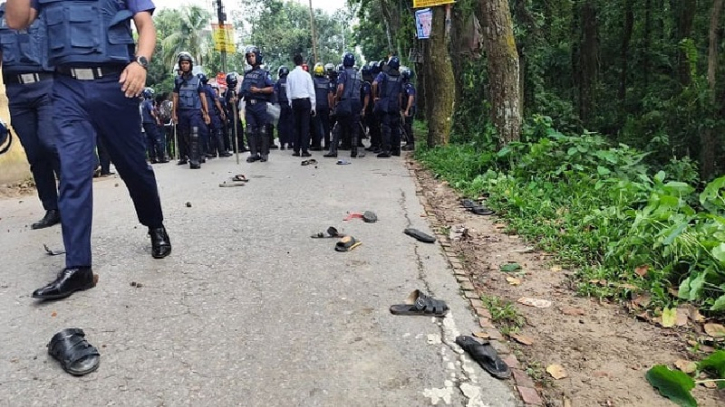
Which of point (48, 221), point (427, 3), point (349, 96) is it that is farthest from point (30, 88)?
point (349, 96)

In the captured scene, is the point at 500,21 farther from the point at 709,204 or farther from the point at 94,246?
the point at 94,246

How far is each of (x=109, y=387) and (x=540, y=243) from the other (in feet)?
11.0

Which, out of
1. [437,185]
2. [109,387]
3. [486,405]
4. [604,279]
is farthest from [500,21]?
[109,387]

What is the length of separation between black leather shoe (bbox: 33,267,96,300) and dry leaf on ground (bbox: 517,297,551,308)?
105 inches

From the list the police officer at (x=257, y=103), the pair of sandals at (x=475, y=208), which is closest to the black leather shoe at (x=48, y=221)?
the pair of sandals at (x=475, y=208)

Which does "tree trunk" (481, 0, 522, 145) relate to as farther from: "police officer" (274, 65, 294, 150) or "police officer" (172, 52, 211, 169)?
"police officer" (274, 65, 294, 150)

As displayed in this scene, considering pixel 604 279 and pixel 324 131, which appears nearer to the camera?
pixel 604 279

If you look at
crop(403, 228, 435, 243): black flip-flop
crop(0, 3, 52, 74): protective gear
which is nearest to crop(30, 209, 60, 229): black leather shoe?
crop(0, 3, 52, 74): protective gear

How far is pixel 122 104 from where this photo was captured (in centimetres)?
343

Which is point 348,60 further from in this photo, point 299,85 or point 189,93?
point 189,93

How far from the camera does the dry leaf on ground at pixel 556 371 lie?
2.55 meters

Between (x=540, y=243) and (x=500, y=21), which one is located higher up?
(x=500, y=21)

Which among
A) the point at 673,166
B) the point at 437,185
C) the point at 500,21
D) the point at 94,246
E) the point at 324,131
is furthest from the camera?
the point at 324,131

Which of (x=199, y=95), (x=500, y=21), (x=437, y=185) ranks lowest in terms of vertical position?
(x=437, y=185)
